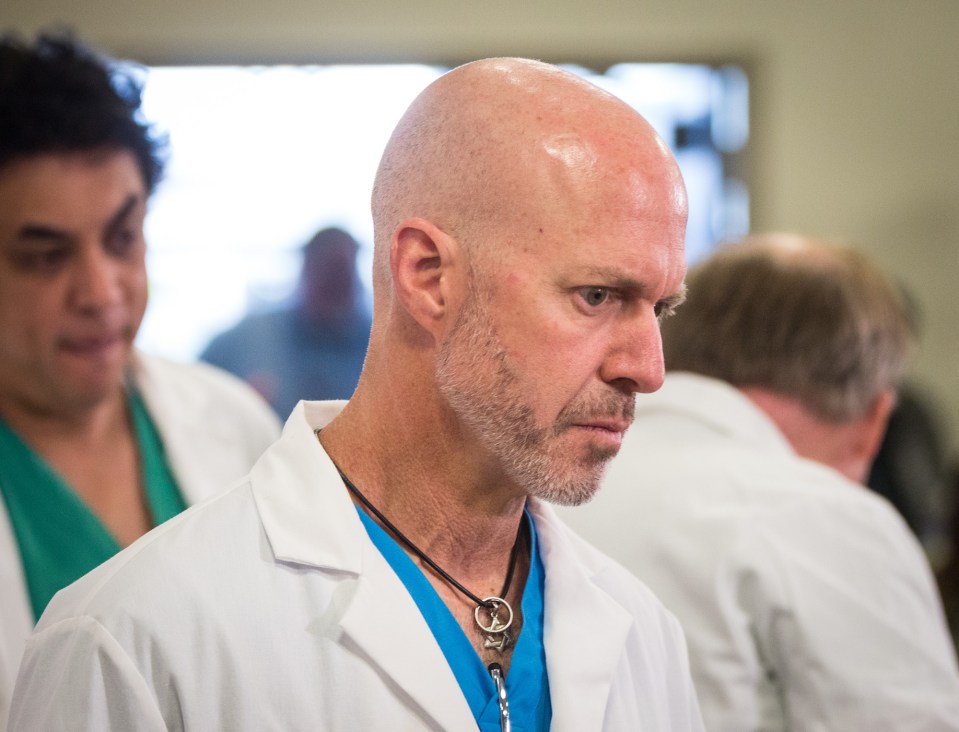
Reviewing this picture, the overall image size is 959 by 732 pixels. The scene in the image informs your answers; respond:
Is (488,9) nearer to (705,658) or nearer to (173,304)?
(173,304)

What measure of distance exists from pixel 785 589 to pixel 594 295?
672mm

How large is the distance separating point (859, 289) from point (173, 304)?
3.03 metres

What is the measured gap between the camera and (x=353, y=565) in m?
0.97

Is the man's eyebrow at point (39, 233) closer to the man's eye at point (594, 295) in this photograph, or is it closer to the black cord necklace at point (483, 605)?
the black cord necklace at point (483, 605)

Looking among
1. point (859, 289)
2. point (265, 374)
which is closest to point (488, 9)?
point (265, 374)

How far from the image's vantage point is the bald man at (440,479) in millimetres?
895

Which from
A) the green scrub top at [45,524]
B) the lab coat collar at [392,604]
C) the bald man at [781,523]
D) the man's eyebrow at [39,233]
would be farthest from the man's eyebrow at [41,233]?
the bald man at [781,523]

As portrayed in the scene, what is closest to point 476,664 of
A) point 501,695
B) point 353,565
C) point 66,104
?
point 501,695

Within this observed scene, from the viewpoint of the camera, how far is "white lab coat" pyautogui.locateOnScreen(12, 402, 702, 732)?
87 centimetres

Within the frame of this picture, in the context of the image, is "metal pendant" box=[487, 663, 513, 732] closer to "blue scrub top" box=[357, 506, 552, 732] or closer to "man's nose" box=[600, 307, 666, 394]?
"blue scrub top" box=[357, 506, 552, 732]

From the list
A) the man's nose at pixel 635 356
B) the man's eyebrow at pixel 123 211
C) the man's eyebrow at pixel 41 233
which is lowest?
the man's nose at pixel 635 356

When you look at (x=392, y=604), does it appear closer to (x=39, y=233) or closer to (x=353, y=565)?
(x=353, y=565)

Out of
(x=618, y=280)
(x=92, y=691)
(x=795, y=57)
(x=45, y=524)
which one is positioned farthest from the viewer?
(x=795, y=57)

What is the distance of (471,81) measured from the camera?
40.0 inches
